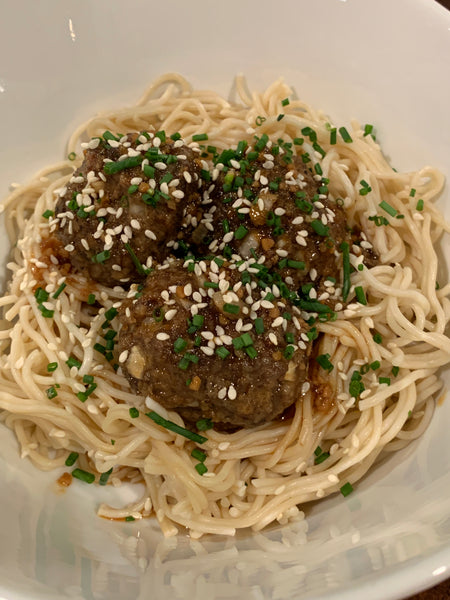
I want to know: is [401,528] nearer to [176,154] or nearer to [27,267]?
[176,154]

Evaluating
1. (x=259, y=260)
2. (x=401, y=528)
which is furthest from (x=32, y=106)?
(x=401, y=528)

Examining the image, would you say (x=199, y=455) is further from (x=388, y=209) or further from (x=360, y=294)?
(x=388, y=209)

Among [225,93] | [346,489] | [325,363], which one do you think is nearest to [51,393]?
[325,363]

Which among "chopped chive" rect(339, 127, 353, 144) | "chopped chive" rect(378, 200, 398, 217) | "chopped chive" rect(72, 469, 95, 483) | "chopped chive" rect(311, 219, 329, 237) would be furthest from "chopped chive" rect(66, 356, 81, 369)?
"chopped chive" rect(339, 127, 353, 144)

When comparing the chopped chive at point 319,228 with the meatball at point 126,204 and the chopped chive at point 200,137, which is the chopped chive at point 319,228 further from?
the chopped chive at point 200,137

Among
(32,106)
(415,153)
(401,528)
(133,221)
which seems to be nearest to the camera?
(401,528)

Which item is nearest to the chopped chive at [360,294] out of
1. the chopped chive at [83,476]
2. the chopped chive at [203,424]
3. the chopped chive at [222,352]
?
the chopped chive at [222,352]

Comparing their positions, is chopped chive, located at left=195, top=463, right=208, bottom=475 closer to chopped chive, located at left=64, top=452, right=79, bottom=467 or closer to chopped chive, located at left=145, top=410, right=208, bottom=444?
chopped chive, located at left=145, top=410, right=208, bottom=444

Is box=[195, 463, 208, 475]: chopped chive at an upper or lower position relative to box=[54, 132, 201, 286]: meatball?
lower
